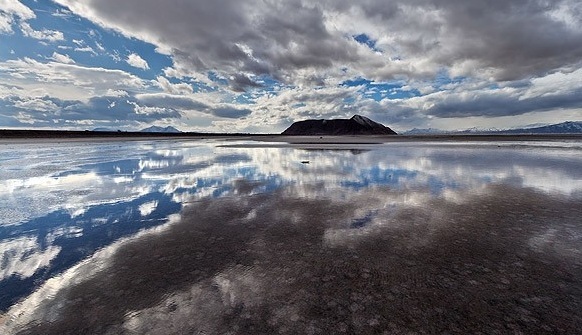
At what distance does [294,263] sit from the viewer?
5.41 m

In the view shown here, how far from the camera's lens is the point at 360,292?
172 inches

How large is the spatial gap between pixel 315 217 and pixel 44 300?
19.9ft

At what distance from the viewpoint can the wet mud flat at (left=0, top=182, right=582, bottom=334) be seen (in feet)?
12.1

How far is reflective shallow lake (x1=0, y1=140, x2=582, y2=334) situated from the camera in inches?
148

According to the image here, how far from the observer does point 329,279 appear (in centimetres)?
478

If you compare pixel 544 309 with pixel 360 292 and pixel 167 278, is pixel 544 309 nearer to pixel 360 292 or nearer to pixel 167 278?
pixel 360 292

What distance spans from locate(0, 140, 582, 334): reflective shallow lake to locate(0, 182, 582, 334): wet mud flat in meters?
0.03

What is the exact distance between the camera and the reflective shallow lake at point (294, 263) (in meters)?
3.77

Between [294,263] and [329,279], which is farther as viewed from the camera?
[294,263]

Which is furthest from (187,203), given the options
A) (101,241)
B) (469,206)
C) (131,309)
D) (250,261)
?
(469,206)

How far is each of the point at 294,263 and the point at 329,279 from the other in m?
0.86

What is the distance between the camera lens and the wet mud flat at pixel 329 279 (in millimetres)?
3693

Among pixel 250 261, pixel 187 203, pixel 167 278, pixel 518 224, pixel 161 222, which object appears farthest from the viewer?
pixel 187 203

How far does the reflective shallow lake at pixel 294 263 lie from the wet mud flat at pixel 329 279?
3 centimetres
